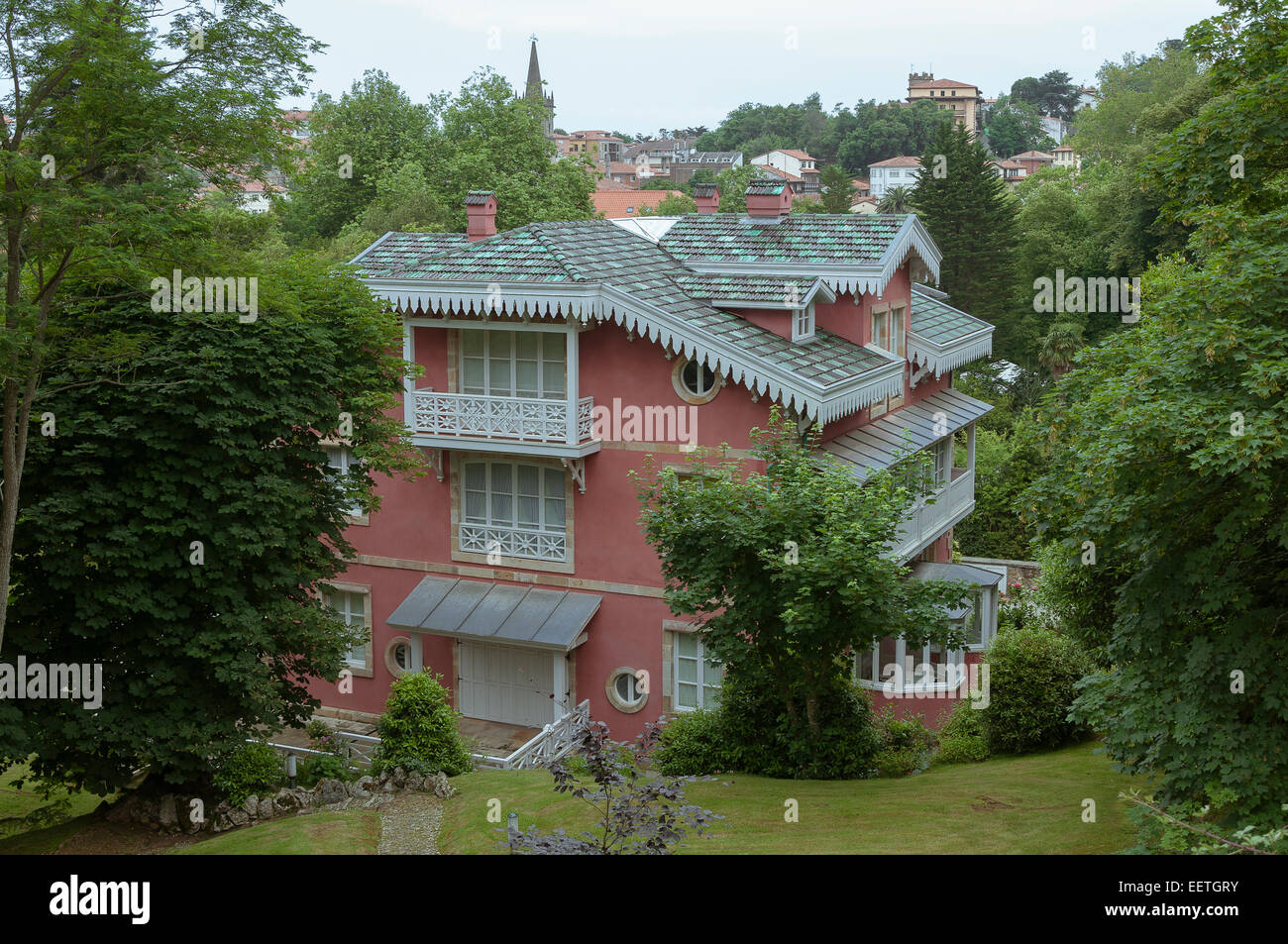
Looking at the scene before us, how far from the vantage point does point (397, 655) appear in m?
27.9

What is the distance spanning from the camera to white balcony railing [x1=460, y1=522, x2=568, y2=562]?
85.4 ft

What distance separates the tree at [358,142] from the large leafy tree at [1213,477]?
5230 centimetres

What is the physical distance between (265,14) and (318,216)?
4720 cm

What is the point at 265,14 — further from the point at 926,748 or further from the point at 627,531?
the point at 926,748

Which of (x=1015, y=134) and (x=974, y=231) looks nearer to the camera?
(x=974, y=231)

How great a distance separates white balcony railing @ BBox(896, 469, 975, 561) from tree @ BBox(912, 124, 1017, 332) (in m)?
31.5

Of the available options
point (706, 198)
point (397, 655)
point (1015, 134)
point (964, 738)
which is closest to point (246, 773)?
point (397, 655)

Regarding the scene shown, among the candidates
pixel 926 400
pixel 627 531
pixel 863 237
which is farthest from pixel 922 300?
pixel 627 531

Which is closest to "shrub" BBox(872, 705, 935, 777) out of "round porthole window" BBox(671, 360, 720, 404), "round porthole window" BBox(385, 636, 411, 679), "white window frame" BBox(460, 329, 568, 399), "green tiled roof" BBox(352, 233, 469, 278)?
"round porthole window" BBox(671, 360, 720, 404)

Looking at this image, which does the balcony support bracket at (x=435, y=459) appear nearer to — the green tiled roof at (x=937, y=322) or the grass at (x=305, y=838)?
the grass at (x=305, y=838)

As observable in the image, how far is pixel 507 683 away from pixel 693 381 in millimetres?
8157

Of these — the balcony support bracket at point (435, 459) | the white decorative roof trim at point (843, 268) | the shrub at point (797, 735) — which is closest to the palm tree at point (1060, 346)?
the white decorative roof trim at point (843, 268)

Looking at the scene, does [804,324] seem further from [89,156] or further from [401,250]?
[89,156]

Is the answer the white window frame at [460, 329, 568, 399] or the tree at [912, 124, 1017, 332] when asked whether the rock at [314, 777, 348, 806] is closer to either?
the white window frame at [460, 329, 568, 399]
